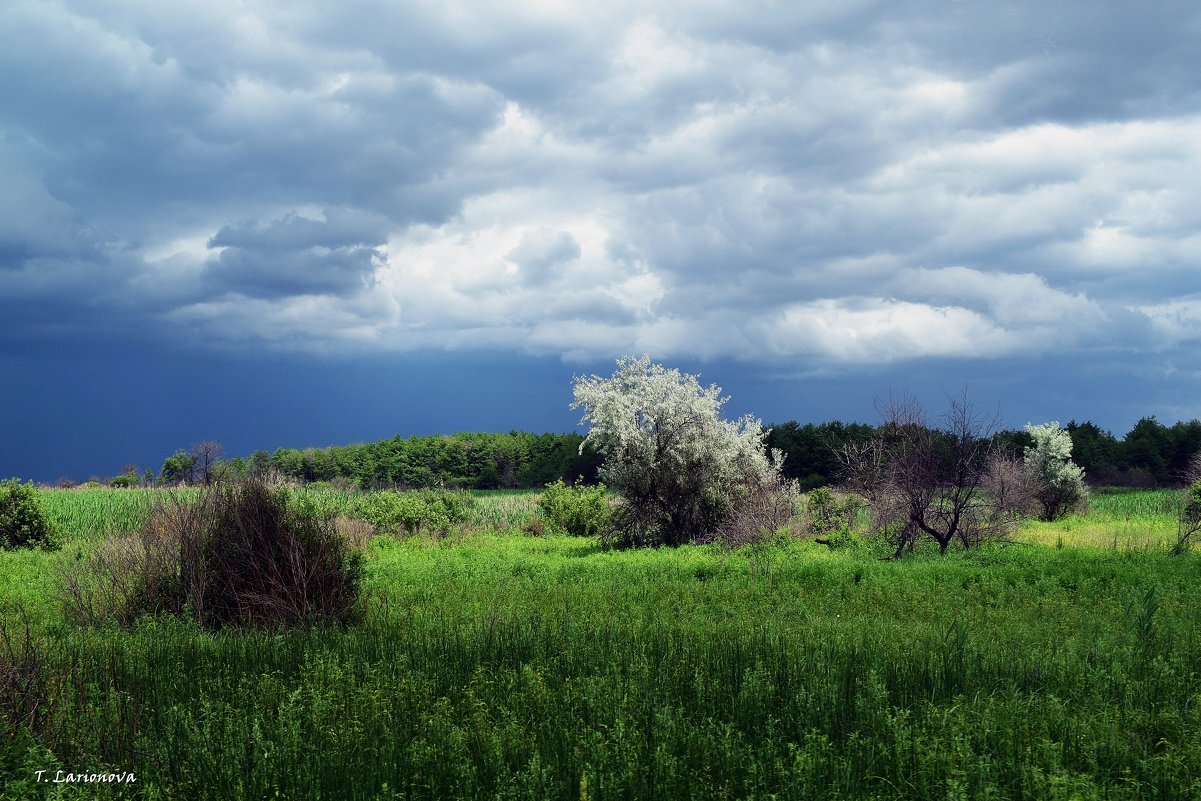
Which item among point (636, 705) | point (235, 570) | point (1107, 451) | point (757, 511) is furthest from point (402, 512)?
point (1107, 451)

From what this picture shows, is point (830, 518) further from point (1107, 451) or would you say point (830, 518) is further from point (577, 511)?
point (1107, 451)

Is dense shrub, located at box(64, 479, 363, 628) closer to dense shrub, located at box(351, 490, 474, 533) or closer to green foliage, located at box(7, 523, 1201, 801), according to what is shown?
green foliage, located at box(7, 523, 1201, 801)

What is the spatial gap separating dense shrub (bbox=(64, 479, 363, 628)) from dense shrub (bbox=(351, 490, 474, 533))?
16.3 meters

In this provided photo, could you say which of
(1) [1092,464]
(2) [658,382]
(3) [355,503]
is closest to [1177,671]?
(2) [658,382]

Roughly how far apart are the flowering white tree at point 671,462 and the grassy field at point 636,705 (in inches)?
583

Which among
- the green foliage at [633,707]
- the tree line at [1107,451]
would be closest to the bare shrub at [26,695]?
the green foliage at [633,707]

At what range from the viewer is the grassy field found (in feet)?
17.8

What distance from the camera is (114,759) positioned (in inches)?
246

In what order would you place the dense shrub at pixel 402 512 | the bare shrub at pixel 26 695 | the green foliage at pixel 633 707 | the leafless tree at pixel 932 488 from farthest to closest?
the dense shrub at pixel 402 512, the leafless tree at pixel 932 488, the bare shrub at pixel 26 695, the green foliage at pixel 633 707

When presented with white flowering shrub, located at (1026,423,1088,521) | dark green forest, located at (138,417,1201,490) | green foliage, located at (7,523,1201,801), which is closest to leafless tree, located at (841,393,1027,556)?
green foliage, located at (7,523,1201,801)

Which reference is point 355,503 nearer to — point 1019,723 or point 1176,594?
point 1176,594

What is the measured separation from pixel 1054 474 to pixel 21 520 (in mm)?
46178

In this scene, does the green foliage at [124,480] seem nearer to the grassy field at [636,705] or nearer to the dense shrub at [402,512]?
the dense shrub at [402,512]

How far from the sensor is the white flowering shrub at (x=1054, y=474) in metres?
42.6
